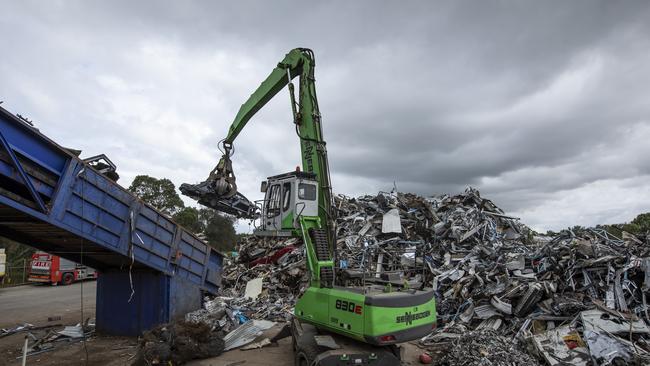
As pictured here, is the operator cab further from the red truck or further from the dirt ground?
the red truck

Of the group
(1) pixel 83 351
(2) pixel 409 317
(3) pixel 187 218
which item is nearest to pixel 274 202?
(2) pixel 409 317

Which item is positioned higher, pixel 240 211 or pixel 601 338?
pixel 240 211

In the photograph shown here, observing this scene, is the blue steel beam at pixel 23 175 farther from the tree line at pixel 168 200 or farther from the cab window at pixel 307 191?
the tree line at pixel 168 200

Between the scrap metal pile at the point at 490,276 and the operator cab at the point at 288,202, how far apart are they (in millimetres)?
1363

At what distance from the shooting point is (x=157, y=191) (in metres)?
31.7

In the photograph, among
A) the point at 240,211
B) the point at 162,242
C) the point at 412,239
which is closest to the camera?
the point at 162,242

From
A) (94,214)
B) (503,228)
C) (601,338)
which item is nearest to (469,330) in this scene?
(601,338)

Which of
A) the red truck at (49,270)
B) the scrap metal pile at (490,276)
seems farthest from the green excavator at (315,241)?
the red truck at (49,270)

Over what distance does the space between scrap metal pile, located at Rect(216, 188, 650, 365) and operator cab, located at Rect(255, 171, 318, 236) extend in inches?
53.7

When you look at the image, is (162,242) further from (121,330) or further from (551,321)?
(551,321)

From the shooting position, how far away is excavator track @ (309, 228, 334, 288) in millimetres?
6293

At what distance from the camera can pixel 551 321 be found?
7598mm

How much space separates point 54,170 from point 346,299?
5.31 meters

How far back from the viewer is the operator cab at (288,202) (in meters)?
7.06
